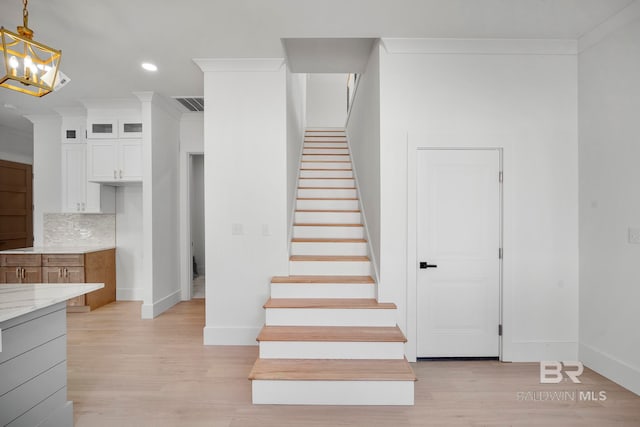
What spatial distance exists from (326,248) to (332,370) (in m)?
1.56

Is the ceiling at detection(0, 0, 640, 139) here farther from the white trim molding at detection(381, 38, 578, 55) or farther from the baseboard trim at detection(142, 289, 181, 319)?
the baseboard trim at detection(142, 289, 181, 319)

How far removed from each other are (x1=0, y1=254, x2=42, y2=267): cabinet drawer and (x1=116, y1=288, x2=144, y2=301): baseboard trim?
118 centimetres

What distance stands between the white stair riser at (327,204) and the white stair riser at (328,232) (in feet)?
1.62

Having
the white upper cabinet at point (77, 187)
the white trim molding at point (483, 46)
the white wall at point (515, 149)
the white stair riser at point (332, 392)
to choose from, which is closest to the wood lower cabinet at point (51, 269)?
the white upper cabinet at point (77, 187)

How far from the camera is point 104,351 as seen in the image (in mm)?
3395

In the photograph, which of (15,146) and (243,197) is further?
(15,146)

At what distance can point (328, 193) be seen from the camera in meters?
4.66

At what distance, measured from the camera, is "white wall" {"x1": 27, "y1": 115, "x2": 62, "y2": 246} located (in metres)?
5.29

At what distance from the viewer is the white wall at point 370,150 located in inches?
130

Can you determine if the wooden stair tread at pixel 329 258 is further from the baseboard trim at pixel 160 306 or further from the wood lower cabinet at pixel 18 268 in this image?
the wood lower cabinet at pixel 18 268

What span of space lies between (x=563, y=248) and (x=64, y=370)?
4.22 m

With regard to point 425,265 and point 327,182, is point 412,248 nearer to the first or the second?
point 425,265

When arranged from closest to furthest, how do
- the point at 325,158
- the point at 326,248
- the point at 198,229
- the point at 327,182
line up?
the point at 326,248 → the point at 327,182 → the point at 325,158 → the point at 198,229

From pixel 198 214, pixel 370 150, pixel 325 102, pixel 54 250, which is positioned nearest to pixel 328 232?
pixel 370 150
